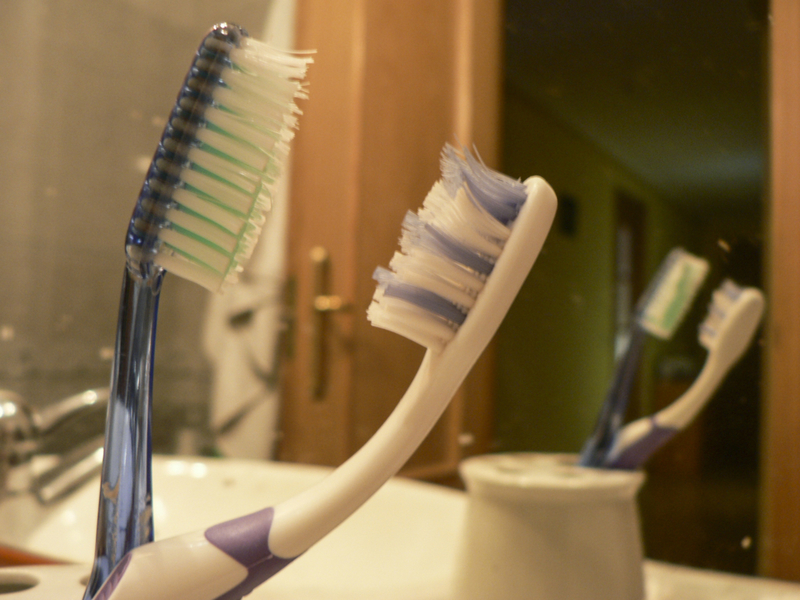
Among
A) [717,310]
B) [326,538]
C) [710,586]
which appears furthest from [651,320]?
[326,538]

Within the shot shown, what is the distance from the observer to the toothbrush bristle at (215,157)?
0.80ft

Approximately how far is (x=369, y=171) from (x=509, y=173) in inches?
7.0

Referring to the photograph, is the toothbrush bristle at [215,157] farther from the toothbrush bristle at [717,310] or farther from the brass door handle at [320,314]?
the brass door handle at [320,314]

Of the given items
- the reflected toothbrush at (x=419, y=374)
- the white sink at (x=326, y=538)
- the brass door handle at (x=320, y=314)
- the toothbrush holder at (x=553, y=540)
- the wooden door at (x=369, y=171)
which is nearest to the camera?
the reflected toothbrush at (x=419, y=374)

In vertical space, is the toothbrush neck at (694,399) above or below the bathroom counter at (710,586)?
above

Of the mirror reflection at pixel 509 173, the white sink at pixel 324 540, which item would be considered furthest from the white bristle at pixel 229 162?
the mirror reflection at pixel 509 173

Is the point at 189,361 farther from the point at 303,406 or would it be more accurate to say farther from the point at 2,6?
the point at 2,6

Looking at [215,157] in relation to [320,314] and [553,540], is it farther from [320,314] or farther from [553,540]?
[320,314]

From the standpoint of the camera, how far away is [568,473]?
15.1 inches

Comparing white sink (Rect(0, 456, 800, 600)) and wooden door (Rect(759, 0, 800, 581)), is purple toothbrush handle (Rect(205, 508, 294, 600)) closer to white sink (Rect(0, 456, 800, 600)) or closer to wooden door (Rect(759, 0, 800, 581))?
white sink (Rect(0, 456, 800, 600))

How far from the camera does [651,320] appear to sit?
1.48ft

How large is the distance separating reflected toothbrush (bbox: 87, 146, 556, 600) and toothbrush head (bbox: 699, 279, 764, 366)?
0.76 feet

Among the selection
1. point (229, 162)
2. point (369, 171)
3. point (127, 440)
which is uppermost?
point (369, 171)

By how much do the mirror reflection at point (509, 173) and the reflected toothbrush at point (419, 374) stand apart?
0.78ft
